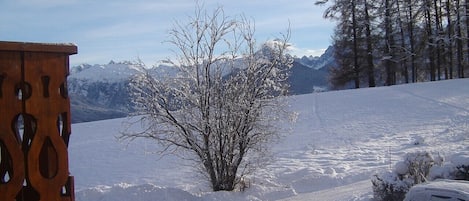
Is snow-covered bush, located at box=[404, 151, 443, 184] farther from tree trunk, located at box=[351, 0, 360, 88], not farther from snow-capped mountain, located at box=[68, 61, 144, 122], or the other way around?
tree trunk, located at box=[351, 0, 360, 88]

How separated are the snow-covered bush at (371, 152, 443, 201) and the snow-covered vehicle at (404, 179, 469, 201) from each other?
81.5 inches

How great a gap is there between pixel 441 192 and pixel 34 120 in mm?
4160

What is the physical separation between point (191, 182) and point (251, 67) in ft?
13.7

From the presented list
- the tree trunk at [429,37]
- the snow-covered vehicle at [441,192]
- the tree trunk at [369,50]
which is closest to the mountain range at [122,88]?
the snow-covered vehicle at [441,192]

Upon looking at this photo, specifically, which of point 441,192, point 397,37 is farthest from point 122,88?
point 441,192

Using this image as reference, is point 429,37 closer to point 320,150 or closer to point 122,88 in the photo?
point 122,88

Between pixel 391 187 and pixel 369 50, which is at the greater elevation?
pixel 369 50

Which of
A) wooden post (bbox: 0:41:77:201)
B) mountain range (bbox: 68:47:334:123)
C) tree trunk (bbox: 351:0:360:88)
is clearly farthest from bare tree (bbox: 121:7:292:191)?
tree trunk (bbox: 351:0:360:88)

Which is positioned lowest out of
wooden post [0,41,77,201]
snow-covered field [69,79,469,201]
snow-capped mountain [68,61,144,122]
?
snow-covered field [69,79,469,201]

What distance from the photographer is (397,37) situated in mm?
38125

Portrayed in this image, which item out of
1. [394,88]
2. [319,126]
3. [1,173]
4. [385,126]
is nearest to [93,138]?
[319,126]

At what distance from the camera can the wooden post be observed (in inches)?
139

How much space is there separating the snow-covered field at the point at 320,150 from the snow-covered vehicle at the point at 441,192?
332cm

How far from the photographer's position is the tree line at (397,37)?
36375 millimetres
